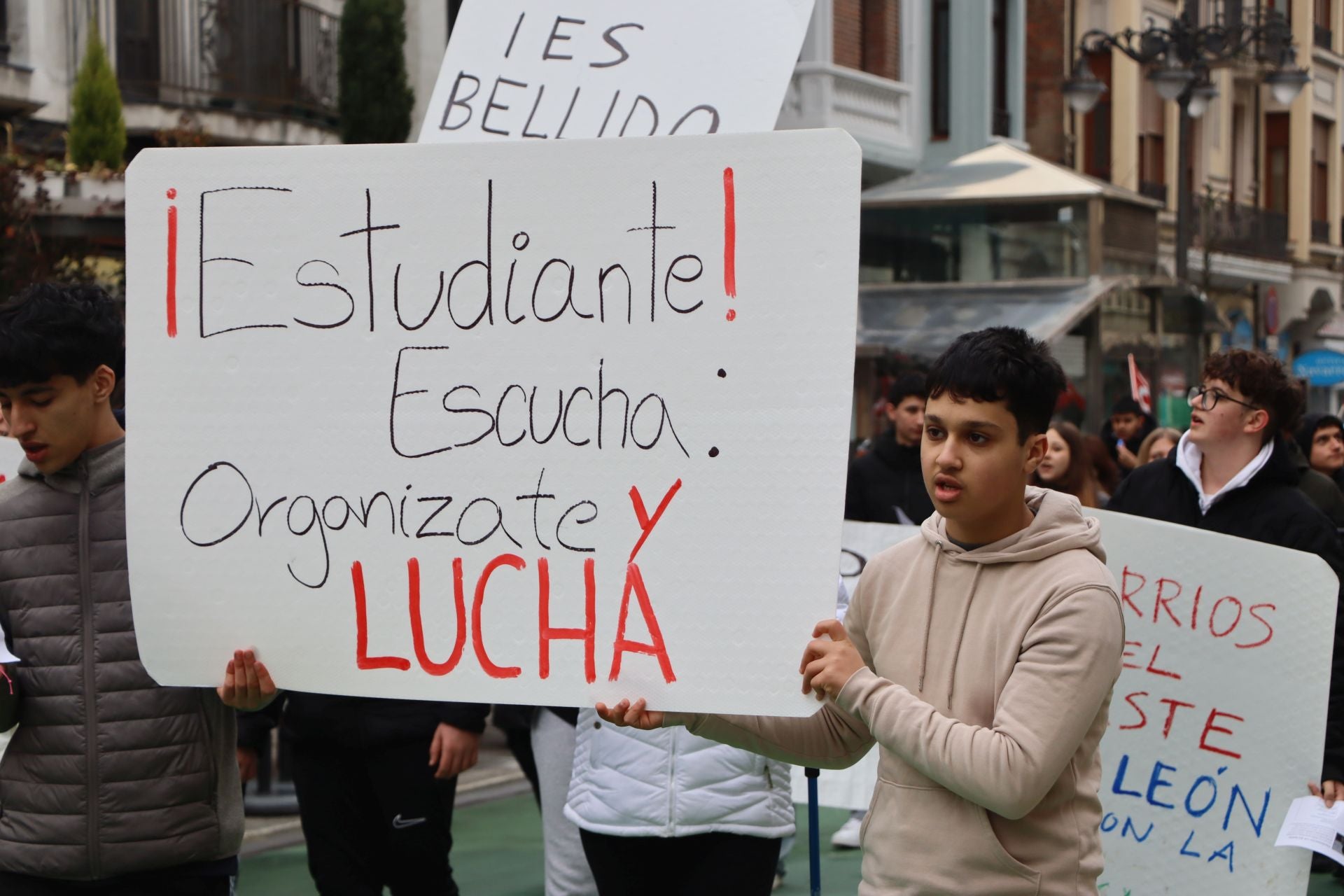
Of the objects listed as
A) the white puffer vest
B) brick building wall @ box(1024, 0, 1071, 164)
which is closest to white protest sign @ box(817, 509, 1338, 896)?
the white puffer vest

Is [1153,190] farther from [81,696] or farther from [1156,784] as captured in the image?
[81,696]

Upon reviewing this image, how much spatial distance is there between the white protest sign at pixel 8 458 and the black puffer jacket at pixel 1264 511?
2869mm

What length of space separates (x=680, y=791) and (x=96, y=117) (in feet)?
33.7

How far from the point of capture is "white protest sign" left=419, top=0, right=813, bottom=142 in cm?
433

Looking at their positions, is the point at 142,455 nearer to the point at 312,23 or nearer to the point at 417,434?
the point at 417,434

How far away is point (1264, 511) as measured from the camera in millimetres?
4984

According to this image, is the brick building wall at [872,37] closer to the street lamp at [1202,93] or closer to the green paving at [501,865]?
the street lamp at [1202,93]

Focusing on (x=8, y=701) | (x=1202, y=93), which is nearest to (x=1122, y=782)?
(x=8, y=701)

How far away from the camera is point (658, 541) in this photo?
2.79m

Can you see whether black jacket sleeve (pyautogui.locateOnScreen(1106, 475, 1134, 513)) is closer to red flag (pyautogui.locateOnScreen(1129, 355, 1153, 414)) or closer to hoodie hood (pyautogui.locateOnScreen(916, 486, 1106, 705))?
hoodie hood (pyautogui.locateOnScreen(916, 486, 1106, 705))

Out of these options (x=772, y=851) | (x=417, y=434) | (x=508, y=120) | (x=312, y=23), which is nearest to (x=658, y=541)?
(x=417, y=434)

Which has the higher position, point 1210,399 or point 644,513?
point 1210,399

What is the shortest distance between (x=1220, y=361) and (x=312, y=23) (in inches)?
548

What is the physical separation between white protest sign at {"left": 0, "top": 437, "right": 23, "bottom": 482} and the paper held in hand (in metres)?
2.99
